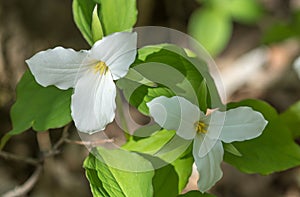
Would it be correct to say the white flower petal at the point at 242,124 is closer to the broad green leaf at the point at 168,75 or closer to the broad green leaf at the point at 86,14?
the broad green leaf at the point at 168,75

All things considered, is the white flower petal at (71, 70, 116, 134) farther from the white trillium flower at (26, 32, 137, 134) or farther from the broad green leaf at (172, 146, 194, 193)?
the broad green leaf at (172, 146, 194, 193)

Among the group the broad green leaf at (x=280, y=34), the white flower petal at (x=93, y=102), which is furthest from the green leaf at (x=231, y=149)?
the broad green leaf at (x=280, y=34)

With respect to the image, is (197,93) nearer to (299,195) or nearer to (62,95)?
(62,95)

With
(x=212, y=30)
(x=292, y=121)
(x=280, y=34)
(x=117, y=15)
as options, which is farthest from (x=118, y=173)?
(x=212, y=30)

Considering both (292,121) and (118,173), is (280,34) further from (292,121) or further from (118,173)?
(118,173)

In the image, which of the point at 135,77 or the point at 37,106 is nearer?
the point at 135,77

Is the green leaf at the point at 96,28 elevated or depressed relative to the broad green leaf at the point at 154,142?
elevated
